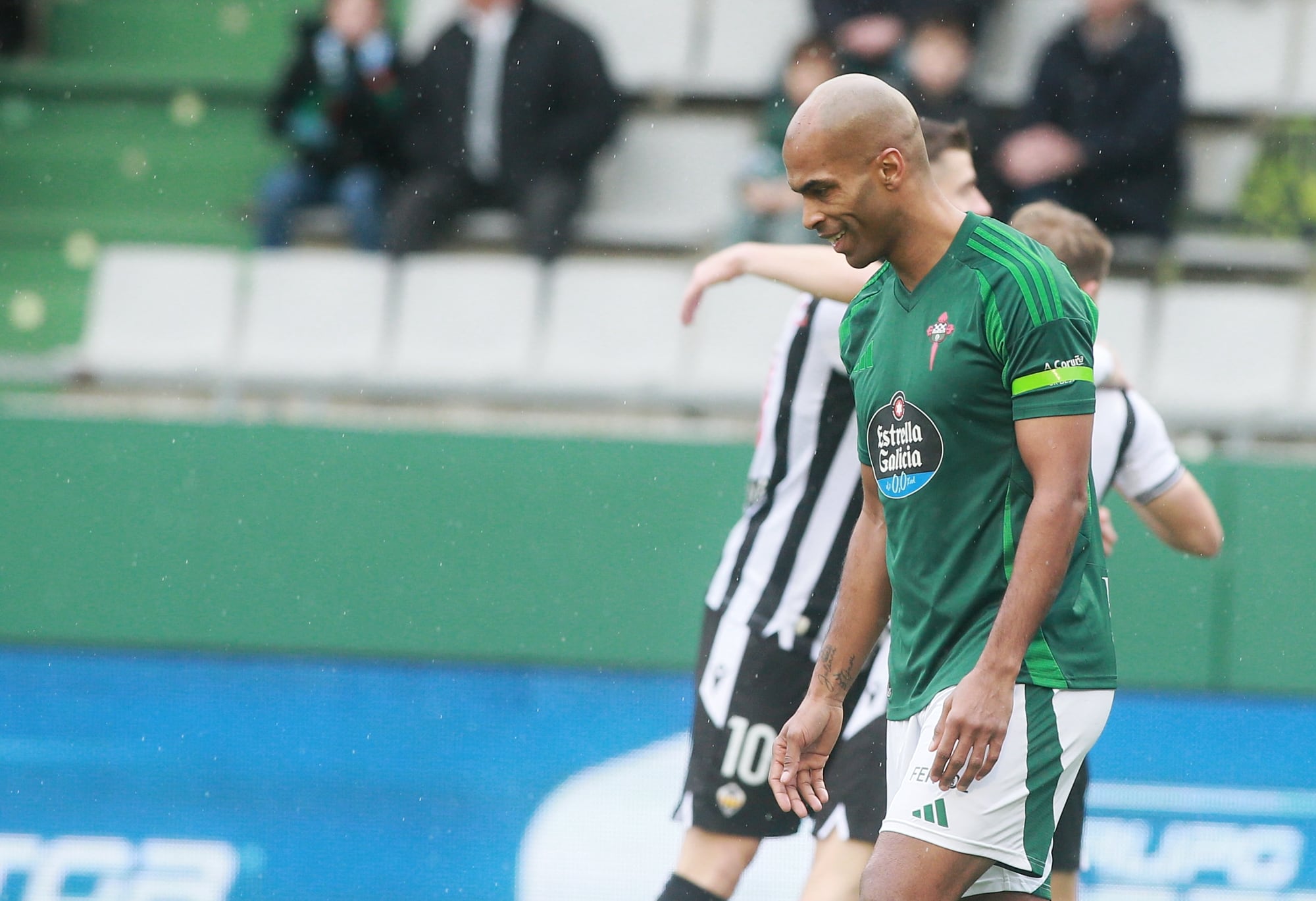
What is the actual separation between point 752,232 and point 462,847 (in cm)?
377

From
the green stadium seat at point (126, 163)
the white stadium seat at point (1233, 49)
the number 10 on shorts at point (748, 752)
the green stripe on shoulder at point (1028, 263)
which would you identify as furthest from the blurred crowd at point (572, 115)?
the green stripe on shoulder at point (1028, 263)

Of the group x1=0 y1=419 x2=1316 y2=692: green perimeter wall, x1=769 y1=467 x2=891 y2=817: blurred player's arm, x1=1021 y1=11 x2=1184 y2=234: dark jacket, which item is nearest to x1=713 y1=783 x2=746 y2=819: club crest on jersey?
x1=769 y1=467 x2=891 y2=817: blurred player's arm

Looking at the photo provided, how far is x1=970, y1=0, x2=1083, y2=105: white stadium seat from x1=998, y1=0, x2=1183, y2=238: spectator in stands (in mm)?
996

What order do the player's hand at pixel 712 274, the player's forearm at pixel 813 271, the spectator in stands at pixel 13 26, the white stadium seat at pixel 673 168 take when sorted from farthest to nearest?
the spectator in stands at pixel 13 26 < the white stadium seat at pixel 673 168 < the player's hand at pixel 712 274 < the player's forearm at pixel 813 271

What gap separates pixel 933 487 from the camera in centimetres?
277

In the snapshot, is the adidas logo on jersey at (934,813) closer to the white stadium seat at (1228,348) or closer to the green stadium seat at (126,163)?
the white stadium seat at (1228,348)

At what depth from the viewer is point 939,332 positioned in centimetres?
274

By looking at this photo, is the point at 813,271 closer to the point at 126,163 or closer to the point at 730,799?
the point at 730,799

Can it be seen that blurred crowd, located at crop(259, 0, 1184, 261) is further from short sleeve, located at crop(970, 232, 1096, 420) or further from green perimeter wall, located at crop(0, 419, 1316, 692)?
short sleeve, located at crop(970, 232, 1096, 420)

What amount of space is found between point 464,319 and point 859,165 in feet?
17.9

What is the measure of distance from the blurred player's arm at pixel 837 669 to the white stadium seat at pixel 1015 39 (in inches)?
248

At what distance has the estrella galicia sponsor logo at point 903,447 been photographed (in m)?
2.77

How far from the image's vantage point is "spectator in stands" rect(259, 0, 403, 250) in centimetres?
845

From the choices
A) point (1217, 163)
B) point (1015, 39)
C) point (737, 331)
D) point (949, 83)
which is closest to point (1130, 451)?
point (737, 331)
